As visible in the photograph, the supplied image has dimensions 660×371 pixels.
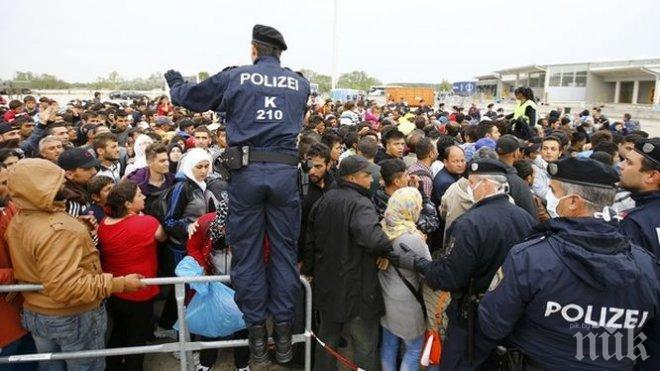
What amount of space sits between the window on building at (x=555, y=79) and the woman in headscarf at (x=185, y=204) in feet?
192

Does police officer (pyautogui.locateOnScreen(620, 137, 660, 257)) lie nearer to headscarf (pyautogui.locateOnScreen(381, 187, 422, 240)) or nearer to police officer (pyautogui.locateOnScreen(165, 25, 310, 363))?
headscarf (pyautogui.locateOnScreen(381, 187, 422, 240))

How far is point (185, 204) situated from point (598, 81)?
198 feet

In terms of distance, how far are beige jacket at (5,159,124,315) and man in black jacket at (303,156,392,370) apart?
142cm

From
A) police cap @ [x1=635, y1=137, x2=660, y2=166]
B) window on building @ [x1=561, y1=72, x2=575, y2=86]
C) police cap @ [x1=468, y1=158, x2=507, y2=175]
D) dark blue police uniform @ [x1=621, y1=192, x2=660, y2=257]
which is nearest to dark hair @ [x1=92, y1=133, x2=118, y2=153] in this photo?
police cap @ [x1=468, y1=158, x2=507, y2=175]

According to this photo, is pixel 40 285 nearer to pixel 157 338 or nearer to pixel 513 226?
pixel 157 338

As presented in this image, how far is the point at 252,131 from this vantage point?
2625 mm

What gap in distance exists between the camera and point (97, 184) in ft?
12.2

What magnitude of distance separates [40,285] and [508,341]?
2.78 metres

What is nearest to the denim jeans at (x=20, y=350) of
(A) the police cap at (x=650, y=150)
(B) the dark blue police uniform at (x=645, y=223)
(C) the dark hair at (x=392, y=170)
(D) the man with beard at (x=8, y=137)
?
(C) the dark hair at (x=392, y=170)

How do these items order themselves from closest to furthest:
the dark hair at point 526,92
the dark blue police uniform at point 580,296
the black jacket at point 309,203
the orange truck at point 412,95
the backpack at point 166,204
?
the dark blue police uniform at point 580,296
the black jacket at point 309,203
the backpack at point 166,204
the dark hair at point 526,92
the orange truck at point 412,95

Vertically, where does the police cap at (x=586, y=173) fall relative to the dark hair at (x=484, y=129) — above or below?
below

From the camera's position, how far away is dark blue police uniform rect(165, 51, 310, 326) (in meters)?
2.58

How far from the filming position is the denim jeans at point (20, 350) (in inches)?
111

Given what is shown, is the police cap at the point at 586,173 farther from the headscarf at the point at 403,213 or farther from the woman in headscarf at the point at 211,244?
the woman in headscarf at the point at 211,244
